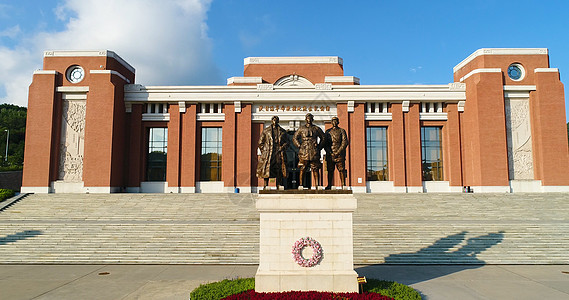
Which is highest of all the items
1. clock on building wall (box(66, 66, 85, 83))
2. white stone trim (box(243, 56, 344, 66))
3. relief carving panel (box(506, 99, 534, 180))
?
white stone trim (box(243, 56, 344, 66))

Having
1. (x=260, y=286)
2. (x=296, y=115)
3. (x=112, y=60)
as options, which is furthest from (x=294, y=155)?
(x=260, y=286)

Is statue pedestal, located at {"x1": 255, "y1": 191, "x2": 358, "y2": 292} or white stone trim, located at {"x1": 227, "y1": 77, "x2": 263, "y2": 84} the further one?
white stone trim, located at {"x1": 227, "y1": 77, "x2": 263, "y2": 84}

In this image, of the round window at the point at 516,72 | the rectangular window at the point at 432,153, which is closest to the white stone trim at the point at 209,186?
the rectangular window at the point at 432,153

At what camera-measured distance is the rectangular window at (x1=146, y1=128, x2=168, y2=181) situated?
30266mm

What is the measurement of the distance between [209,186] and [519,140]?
2489cm

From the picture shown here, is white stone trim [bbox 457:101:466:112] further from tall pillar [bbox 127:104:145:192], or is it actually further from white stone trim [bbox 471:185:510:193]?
tall pillar [bbox 127:104:145:192]

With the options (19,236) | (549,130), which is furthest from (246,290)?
Answer: (549,130)

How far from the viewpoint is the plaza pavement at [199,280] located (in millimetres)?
9383

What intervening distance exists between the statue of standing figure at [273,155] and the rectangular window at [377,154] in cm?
2059

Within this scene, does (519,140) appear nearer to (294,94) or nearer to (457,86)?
(457,86)

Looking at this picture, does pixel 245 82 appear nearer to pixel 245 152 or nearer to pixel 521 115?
pixel 245 152

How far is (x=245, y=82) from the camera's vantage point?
105 ft

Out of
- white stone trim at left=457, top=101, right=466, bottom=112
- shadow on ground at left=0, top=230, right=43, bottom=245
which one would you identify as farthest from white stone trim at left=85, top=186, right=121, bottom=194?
white stone trim at left=457, top=101, right=466, bottom=112

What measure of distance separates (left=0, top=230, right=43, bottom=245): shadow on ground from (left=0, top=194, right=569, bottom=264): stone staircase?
0.04 m
